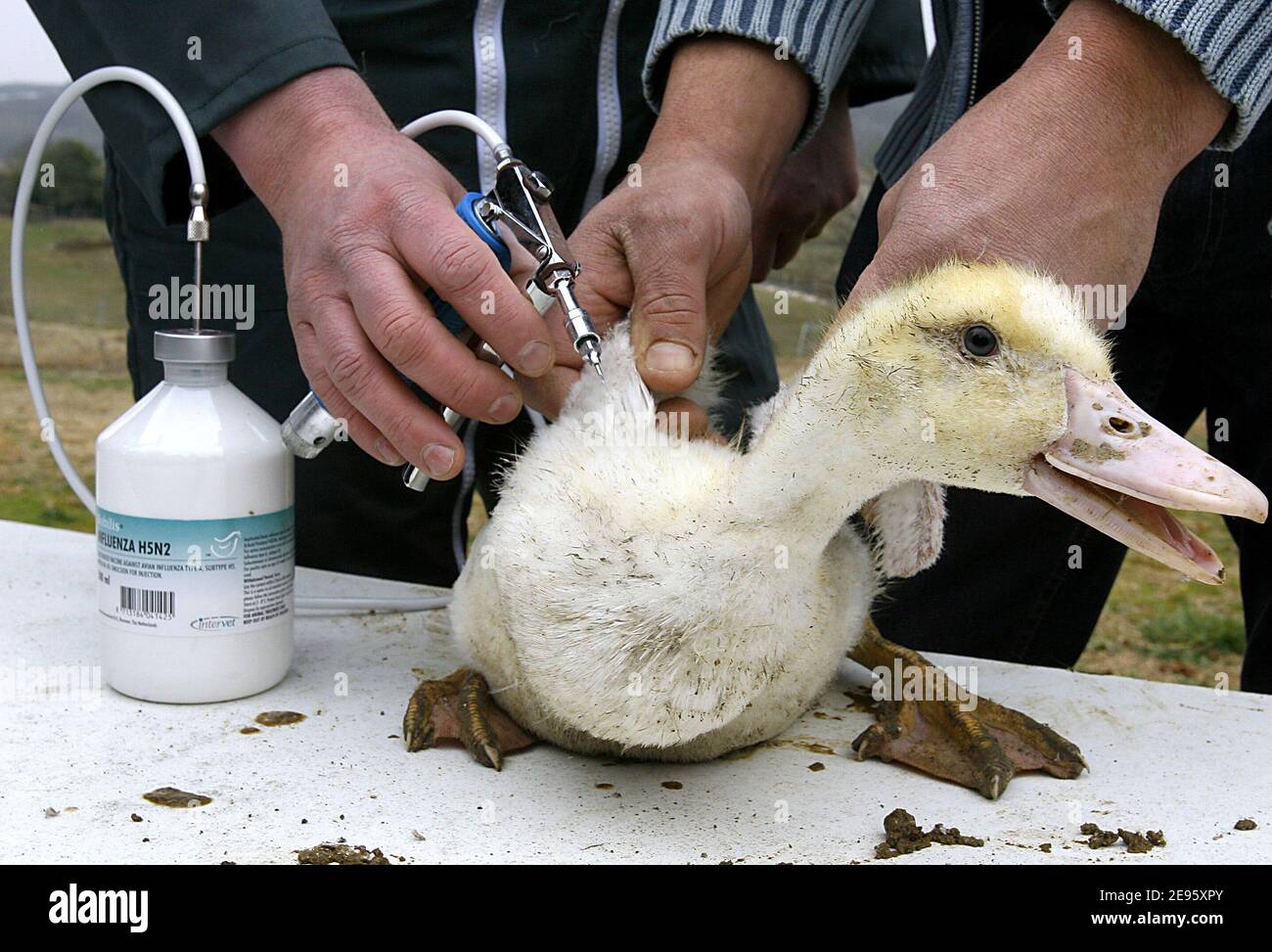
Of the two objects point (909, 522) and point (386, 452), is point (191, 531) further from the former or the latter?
point (909, 522)

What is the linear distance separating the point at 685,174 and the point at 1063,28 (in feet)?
1.28

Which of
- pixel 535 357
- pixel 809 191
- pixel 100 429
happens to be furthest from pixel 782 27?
pixel 100 429

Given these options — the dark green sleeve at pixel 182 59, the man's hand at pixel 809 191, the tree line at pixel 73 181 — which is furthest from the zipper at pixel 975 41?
the tree line at pixel 73 181

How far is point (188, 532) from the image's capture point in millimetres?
1141

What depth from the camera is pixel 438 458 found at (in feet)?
3.63

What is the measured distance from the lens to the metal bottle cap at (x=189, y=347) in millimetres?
1148

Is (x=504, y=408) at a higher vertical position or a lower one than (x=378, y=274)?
lower

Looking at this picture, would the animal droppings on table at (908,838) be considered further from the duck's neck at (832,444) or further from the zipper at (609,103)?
the zipper at (609,103)

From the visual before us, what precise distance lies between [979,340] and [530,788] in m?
0.56

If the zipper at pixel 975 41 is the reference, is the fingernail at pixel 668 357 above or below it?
below

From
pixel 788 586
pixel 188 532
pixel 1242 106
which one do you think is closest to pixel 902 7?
pixel 1242 106

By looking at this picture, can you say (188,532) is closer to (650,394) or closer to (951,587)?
(650,394)

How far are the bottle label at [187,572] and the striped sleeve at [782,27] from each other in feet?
2.32

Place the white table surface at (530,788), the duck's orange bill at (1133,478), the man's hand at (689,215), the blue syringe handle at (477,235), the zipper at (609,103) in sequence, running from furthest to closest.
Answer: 1. the zipper at (609,103)
2. the man's hand at (689,215)
3. the blue syringe handle at (477,235)
4. the white table surface at (530,788)
5. the duck's orange bill at (1133,478)
